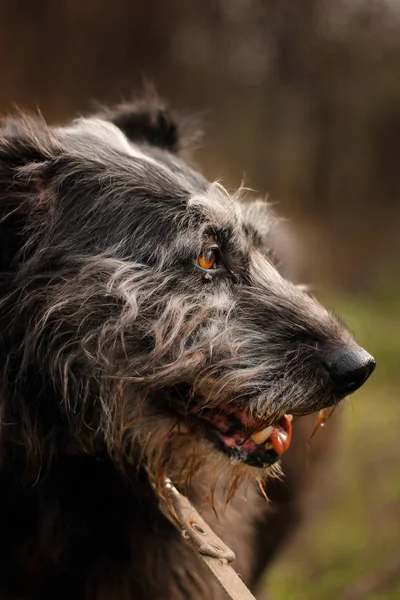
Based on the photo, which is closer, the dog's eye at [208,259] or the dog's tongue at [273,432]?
the dog's tongue at [273,432]

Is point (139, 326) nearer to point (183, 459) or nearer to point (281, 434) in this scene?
point (183, 459)

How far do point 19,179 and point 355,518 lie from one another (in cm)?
362

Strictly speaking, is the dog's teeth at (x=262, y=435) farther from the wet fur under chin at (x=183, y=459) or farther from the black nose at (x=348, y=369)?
the black nose at (x=348, y=369)

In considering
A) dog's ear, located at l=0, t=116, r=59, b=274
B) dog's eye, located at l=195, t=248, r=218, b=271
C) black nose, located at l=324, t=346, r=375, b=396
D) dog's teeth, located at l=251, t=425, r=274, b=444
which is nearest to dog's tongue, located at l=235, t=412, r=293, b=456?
dog's teeth, located at l=251, t=425, r=274, b=444

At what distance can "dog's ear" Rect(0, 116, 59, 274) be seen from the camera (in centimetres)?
238

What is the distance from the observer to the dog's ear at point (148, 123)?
3209 millimetres

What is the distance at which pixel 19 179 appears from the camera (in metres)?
2.44

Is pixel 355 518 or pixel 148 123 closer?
pixel 148 123

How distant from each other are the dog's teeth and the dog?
0.04 feet

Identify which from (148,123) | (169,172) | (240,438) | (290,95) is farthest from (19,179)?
(290,95)

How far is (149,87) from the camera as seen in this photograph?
344 cm

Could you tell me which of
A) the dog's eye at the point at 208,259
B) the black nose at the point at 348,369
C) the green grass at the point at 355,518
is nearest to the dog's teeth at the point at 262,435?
the black nose at the point at 348,369

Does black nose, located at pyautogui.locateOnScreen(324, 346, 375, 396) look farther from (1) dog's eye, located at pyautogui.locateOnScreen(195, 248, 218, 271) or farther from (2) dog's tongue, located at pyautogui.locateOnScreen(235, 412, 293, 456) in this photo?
(1) dog's eye, located at pyautogui.locateOnScreen(195, 248, 218, 271)

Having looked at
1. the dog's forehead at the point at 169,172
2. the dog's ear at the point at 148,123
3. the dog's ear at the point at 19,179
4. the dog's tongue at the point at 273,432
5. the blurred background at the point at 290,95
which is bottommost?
the dog's tongue at the point at 273,432
